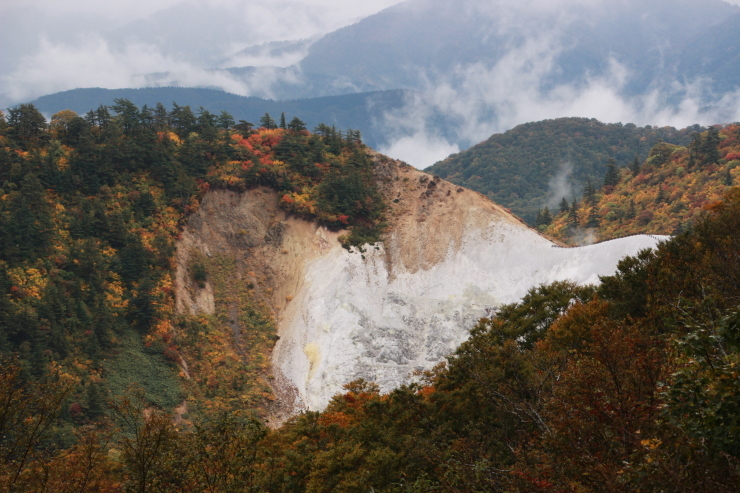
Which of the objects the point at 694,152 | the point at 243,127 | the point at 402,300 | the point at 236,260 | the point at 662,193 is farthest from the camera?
the point at 694,152

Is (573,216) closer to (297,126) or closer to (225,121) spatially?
(297,126)

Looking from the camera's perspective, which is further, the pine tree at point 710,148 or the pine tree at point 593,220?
the pine tree at point 593,220

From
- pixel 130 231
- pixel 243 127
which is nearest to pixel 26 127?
pixel 130 231

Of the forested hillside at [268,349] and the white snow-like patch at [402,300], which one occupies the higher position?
the forested hillside at [268,349]

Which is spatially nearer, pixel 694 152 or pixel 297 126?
pixel 297 126

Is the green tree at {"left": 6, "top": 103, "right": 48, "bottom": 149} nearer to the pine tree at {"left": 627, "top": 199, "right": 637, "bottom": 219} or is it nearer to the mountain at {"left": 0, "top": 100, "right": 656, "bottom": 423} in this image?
the mountain at {"left": 0, "top": 100, "right": 656, "bottom": 423}

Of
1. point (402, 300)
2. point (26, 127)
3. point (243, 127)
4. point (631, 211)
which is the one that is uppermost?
point (26, 127)

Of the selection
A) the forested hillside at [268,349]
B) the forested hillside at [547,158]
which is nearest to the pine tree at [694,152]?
the forested hillside at [268,349]

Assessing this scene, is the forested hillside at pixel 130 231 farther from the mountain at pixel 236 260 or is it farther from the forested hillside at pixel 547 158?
the forested hillside at pixel 547 158

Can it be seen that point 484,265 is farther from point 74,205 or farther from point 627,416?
point 627,416
